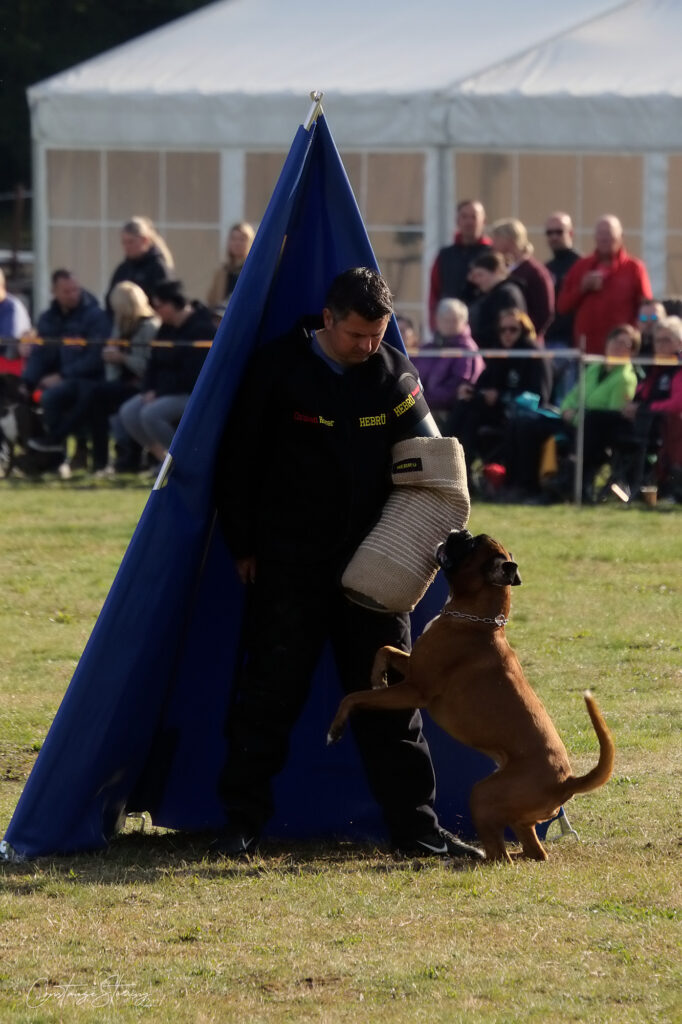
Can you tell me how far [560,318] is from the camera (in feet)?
48.7

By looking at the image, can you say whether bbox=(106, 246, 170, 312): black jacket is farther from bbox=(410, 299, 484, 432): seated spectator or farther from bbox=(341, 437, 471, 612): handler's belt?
bbox=(341, 437, 471, 612): handler's belt

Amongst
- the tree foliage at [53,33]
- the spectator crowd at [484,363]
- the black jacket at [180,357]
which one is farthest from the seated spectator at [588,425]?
the tree foliage at [53,33]

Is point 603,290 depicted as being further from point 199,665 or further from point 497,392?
point 199,665

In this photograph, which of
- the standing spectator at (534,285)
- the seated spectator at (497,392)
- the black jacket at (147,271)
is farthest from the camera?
the black jacket at (147,271)

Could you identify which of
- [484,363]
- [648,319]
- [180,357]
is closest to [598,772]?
[484,363]

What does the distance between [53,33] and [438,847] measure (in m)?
36.8

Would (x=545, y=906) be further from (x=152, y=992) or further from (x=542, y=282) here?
(x=542, y=282)

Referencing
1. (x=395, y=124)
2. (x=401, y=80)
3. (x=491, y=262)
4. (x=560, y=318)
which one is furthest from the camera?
(x=401, y=80)

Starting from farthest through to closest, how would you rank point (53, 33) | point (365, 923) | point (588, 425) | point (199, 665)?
point (53, 33) → point (588, 425) → point (199, 665) → point (365, 923)

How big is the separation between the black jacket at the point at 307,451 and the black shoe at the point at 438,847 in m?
0.96

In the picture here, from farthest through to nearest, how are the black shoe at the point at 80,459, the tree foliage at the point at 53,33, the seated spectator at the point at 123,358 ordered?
1. the tree foliage at the point at 53,33
2. the black shoe at the point at 80,459
3. the seated spectator at the point at 123,358

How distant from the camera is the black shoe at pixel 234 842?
5605mm

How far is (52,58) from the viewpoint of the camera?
3916 cm

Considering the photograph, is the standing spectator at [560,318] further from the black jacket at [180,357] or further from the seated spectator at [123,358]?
the seated spectator at [123,358]
